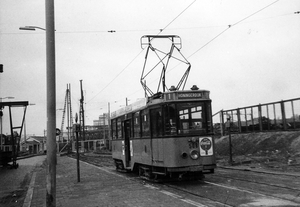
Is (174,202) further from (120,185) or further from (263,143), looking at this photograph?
(263,143)

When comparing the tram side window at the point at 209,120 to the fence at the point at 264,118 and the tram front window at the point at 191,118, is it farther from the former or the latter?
the fence at the point at 264,118

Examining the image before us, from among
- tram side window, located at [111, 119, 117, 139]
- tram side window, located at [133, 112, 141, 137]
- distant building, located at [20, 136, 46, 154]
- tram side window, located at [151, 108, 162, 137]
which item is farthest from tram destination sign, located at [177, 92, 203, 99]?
distant building, located at [20, 136, 46, 154]

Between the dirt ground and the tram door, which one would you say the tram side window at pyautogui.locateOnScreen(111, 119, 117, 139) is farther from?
the dirt ground

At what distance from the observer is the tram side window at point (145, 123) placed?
40.1 ft

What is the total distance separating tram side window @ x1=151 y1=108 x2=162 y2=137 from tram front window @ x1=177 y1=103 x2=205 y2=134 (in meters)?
0.77

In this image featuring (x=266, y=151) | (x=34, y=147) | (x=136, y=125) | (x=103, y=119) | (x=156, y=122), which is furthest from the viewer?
(x=103, y=119)

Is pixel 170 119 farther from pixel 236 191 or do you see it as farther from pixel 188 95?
pixel 236 191

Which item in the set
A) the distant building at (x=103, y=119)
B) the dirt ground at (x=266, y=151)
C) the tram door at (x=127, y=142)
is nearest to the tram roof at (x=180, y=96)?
the tram door at (x=127, y=142)

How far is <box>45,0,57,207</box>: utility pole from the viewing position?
7770 millimetres

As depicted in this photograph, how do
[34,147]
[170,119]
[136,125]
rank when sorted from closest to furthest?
[170,119] < [136,125] < [34,147]

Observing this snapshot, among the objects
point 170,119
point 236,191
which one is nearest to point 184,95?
point 170,119

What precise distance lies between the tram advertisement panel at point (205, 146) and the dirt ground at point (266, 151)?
467 centimetres

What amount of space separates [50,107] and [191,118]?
4821mm

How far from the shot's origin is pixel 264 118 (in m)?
25.1
